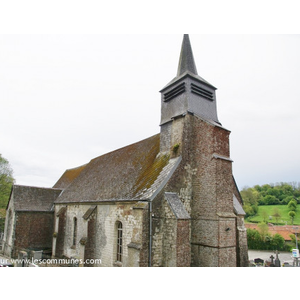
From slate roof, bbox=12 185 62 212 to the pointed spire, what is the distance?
18814 mm

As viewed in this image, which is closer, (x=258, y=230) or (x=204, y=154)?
(x=204, y=154)

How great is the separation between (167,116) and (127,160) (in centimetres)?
532

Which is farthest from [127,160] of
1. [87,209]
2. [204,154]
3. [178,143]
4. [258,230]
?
[258,230]

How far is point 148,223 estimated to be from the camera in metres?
11.6

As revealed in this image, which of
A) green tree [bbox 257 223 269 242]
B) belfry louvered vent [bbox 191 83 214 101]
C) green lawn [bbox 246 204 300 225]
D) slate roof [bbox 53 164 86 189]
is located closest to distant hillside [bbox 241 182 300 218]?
green lawn [bbox 246 204 300 225]

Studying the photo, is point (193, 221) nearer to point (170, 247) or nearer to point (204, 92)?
point (170, 247)

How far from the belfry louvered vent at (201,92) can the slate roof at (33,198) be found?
19.1 metres

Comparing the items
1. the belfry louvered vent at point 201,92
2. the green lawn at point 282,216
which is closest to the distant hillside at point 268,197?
the green lawn at point 282,216

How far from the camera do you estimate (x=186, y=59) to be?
16.3m

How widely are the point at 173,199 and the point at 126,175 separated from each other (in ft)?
17.9

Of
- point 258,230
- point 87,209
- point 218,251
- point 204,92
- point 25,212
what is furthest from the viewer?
point 258,230

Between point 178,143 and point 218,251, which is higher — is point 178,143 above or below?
above

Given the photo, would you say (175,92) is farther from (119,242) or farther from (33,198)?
(33,198)

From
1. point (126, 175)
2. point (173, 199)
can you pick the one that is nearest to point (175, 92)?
point (126, 175)
